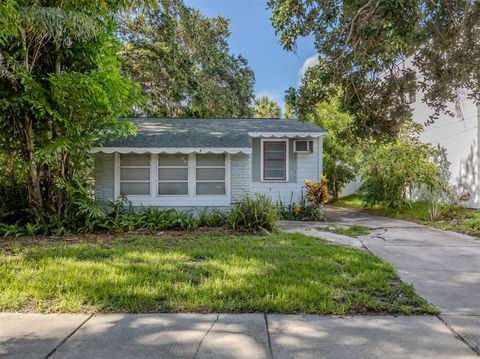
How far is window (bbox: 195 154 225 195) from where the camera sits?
11.0 m

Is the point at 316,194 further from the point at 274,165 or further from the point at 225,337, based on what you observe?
the point at 225,337

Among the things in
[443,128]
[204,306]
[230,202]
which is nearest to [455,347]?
[204,306]

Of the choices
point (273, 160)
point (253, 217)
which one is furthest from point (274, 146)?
point (253, 217)

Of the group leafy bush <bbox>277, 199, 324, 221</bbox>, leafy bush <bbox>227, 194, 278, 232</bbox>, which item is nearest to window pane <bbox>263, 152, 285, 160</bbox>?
leafy bush <bbox>277, 199, 324, 221</bbox>

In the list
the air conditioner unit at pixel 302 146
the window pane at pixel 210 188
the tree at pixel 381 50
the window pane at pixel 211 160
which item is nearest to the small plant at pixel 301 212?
the air conditioner unit at pixel 302 146

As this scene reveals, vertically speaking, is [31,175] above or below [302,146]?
below

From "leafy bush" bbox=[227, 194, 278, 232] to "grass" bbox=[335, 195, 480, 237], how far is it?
4.84 m

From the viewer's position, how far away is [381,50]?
6410 millimetres

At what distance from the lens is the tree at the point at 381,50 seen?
5.70 metres

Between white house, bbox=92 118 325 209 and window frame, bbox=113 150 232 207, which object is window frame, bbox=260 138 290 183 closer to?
white house, bbox=92 118 325 209

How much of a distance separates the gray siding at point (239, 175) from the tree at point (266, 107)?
→ 86.3 ft

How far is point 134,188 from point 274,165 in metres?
5.10

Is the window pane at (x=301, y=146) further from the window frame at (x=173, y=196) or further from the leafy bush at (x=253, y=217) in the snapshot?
the leafy bush at (x=253, y=217)

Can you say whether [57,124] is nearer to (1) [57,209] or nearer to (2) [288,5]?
(1) [57,209]
